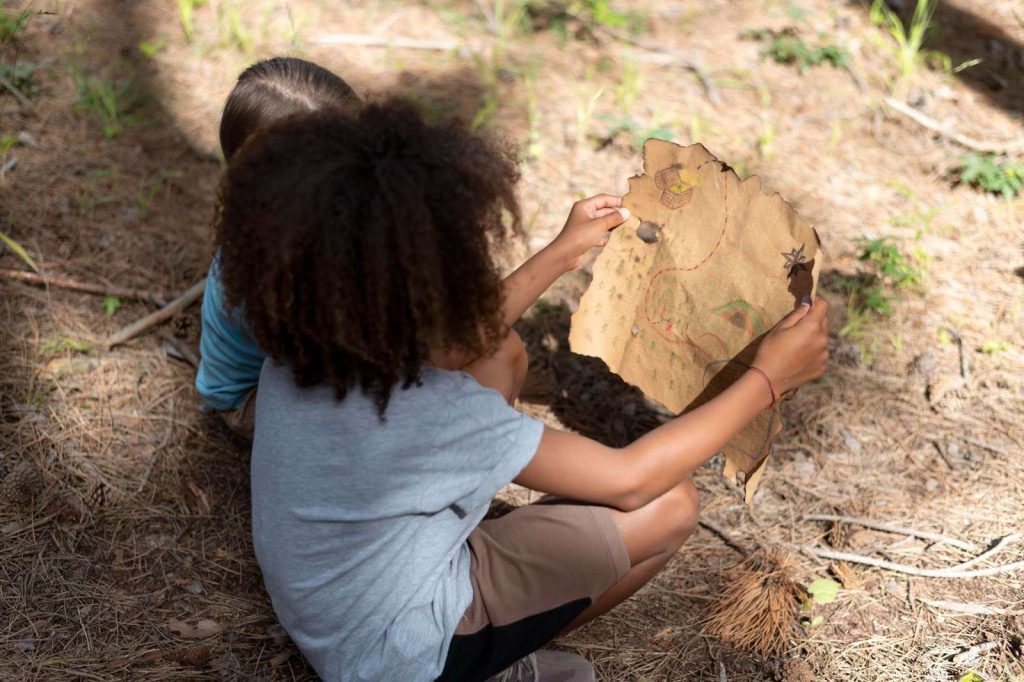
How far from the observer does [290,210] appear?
1.15 m

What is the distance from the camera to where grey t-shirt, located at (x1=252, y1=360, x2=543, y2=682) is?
4.29 ft

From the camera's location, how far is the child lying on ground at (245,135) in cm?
194

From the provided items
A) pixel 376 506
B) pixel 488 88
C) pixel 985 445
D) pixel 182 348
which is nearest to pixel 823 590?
pixel 985 445

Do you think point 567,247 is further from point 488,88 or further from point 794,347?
point 488,88

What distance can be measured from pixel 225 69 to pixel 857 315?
251cm

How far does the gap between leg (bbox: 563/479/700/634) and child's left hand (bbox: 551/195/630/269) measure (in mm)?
566

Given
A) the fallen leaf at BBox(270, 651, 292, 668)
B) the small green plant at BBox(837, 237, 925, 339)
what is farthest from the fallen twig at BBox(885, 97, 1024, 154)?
the fallen leaf at BBox(270, 651, 292, 668)

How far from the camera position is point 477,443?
4.36 feet

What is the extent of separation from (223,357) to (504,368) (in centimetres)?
69

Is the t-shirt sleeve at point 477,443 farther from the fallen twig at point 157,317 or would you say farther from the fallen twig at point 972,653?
the fallen twig at point 157,317

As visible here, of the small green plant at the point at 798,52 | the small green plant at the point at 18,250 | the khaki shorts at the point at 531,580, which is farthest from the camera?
the small green plant at the point at 798,52

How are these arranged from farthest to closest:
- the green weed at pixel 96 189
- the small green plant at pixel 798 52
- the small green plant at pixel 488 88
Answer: the small green plant at pixel 798 52 → the small green plant at pixel 488 88 → the green weed at pixel 96 189

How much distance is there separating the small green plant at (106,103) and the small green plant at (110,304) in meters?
0.77

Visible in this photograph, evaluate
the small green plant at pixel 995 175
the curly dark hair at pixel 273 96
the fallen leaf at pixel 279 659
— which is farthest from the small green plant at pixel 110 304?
the small green plant at pixel 995 175
